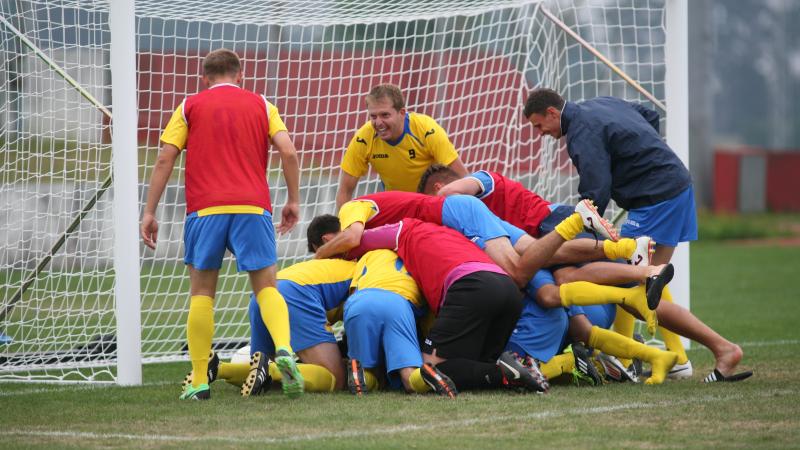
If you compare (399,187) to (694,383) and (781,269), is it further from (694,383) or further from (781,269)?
(781,269)

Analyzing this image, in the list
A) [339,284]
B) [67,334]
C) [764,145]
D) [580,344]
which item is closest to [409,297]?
[339,284]

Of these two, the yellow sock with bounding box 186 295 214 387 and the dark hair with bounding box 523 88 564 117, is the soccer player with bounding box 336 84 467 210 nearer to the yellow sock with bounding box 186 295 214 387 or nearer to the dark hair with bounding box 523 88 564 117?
the dark hair with bounding box 523 88 564 117

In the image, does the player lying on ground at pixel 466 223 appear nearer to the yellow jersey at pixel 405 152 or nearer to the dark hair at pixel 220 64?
the yellow jersey at pixel 405 152

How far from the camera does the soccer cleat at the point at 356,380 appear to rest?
612 cm

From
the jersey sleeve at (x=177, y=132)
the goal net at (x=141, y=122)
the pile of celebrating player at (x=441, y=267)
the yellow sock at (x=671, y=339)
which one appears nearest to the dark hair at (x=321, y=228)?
the pile of celebrating player at (x=441, y=267)

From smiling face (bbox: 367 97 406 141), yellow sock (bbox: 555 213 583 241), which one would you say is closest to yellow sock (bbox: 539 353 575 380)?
yellow sock (bbox: 555 213 583 241)

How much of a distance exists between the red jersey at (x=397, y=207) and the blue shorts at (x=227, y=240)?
1.07 meters

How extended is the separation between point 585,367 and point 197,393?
7.33ft

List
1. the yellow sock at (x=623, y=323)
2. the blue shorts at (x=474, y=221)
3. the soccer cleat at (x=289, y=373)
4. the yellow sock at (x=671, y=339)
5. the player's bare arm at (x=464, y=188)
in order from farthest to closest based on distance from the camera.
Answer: the yellow sock at (x=623, y=323) → the player's bare arm at (x=464, y=188) → the yellow sock at (x=671, y=339) → the blue shorts at (x=474, y=221) → the soccer cleat at (x=289, y=373)

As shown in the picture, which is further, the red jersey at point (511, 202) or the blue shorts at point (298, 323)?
the red jersey at point (511, 202)

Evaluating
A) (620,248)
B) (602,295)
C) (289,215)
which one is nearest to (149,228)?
(289,215)

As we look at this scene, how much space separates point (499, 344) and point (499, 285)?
0.45 m

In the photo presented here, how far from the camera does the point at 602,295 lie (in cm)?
626

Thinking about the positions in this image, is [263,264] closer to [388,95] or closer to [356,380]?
[356,380]
